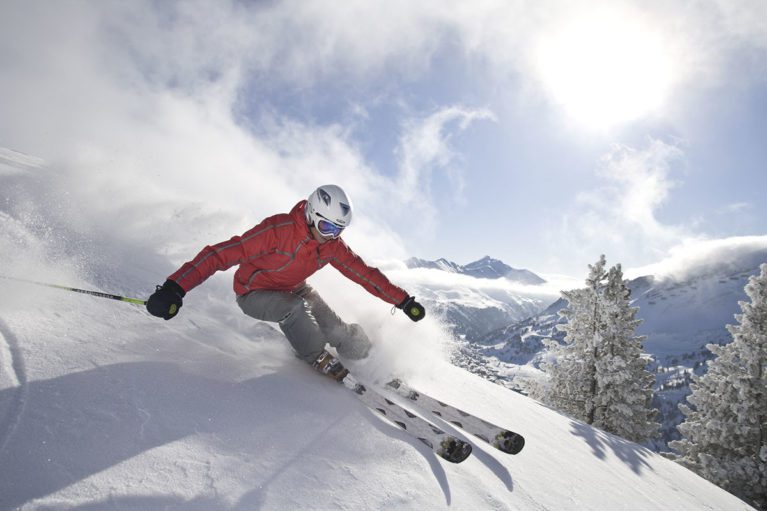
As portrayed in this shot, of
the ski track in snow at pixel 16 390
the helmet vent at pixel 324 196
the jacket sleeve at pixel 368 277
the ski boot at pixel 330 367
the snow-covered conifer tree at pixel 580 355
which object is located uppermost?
the snow-covered conifer tree at pixel 580 355

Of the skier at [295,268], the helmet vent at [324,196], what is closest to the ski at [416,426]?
the skier at [295,268]

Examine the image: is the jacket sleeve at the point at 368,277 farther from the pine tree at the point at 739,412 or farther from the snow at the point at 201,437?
the pine tree at the point at 739,412

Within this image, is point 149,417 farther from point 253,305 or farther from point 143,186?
point 143,186

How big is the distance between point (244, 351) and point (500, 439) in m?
3.02

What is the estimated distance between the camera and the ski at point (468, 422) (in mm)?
4051

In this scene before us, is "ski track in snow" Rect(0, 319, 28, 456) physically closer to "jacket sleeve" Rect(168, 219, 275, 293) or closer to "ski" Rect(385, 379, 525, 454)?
"jacket sleeve" Rect(168, 219, 275, 293)

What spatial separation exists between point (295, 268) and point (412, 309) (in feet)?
5.57

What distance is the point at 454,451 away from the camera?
336cm

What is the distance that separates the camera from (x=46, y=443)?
7.12 ft

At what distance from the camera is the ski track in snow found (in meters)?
2.17

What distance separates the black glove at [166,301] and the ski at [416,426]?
1927 millimetres

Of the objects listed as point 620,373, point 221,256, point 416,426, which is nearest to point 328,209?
point 221,256

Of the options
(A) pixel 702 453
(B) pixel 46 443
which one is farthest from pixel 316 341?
(A) pixel 702 453

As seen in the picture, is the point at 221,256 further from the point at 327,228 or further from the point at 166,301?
the point at 327,228
